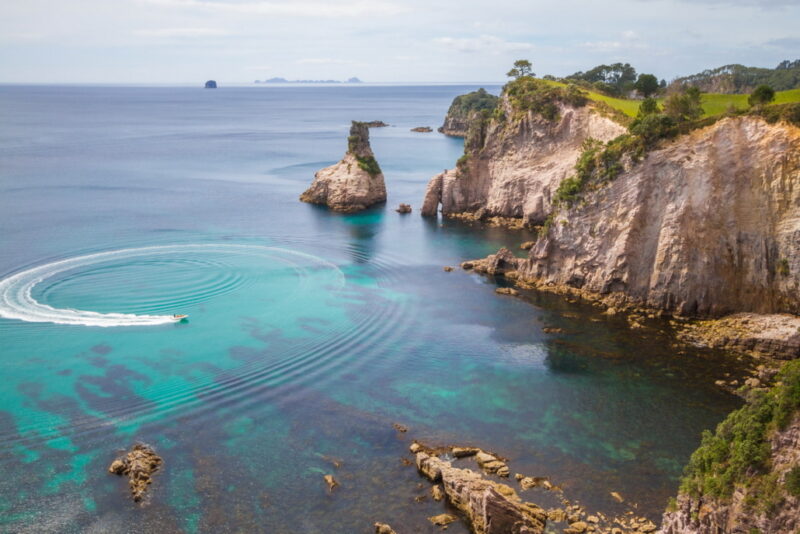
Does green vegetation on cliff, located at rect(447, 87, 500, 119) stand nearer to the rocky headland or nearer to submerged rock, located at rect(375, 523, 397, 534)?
the rocky headland

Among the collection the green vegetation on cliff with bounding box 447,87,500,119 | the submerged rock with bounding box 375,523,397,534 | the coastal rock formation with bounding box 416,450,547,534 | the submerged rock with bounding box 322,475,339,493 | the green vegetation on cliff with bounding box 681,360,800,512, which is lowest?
the submerged rock with bounding box 375,523,397,534

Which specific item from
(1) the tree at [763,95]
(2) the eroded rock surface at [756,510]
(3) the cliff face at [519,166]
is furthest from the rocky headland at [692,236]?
(3) the cliff face at [519,166]

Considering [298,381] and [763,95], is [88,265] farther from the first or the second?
[763,95]

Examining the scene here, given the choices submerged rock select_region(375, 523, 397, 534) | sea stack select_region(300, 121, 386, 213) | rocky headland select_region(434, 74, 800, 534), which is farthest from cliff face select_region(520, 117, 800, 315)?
sea stack select_region(300, 121, 386, 213)

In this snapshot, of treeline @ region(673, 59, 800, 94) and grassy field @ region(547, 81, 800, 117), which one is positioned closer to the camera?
grassy field @ region(547, 81, 800, 117)

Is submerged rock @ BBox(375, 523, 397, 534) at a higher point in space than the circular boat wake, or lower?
lower

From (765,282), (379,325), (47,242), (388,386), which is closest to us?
(388,386)

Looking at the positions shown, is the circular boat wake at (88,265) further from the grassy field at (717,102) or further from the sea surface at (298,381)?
the grassy field at (717,102)

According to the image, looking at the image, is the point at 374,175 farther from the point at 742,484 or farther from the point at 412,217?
the point at 742,484

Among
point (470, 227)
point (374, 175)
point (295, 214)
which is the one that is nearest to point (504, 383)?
point (470, 227)
